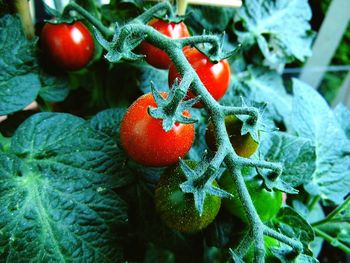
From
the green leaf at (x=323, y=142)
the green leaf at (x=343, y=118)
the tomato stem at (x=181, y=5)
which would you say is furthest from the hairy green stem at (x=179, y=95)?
the green leaf at (x=343, y=118)

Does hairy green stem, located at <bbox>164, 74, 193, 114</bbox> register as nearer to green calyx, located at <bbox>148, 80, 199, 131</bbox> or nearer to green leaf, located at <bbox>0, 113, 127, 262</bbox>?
green calyx, located at <bbox>148, 80, 199, 131</bbox>

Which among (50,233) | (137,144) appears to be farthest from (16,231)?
(137,144)

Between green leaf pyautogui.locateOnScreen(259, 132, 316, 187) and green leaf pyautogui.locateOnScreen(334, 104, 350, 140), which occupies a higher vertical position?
green leaf pyautogui.locateOnScreen(259, 132, 316, 187)

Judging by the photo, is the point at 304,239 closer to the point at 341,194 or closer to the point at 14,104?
Answer: the point at 341,194

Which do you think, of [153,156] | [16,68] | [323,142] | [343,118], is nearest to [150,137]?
[153,156]

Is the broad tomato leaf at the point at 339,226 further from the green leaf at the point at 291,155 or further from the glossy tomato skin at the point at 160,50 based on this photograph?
the glossy tomato skin at the point at 160,50

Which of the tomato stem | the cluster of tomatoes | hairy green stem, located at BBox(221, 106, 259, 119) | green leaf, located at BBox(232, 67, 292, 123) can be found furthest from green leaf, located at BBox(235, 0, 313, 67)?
hairy green stem, located at BBox(221, 106, 259, 119)
